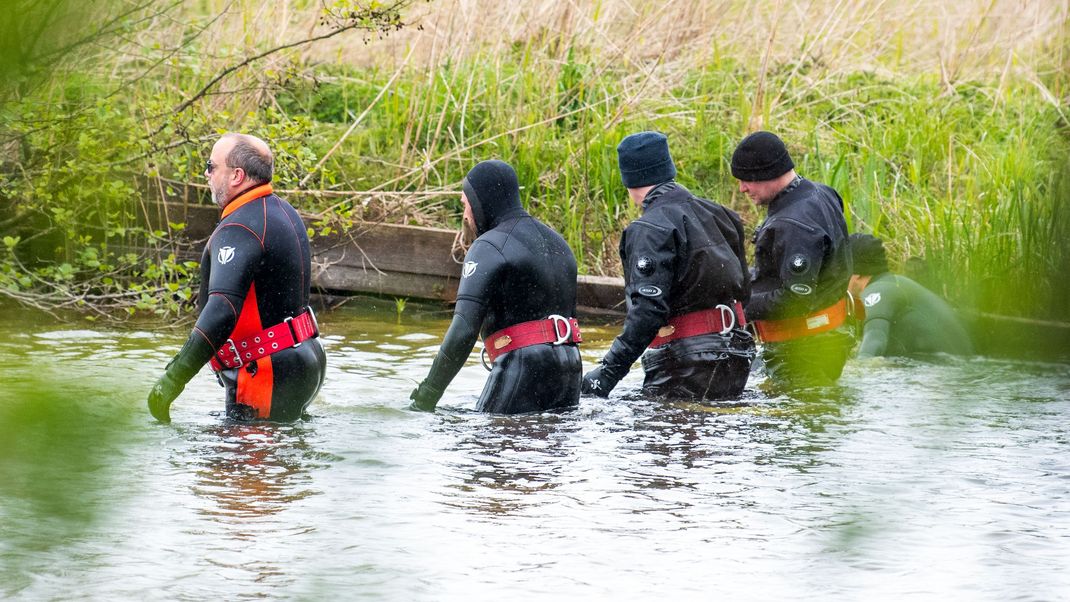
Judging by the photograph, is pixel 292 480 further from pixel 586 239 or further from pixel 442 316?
pixel 586 239

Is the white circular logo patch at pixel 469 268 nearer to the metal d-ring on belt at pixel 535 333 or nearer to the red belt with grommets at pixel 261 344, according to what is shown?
the metal d-ring on belt at pixel 535 333

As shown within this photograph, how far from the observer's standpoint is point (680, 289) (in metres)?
7.23

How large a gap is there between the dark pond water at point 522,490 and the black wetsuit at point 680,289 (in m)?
0.20

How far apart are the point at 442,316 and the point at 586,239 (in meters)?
1.61

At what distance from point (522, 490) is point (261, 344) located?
4.76 feet

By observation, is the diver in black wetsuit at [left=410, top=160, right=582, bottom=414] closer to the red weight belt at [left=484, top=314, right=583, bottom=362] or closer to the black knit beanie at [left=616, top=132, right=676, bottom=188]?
the red weight belt at [left=484, top=314, right=583, bottom=362]

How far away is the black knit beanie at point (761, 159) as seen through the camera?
7.48 m

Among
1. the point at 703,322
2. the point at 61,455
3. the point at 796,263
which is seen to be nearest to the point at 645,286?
the point at 703,322

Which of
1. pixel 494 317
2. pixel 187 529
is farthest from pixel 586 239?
pixel 187 529

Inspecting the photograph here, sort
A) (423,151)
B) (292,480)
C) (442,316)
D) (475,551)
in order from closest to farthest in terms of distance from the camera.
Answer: (475,551)
(292,480)
(442,316)
(423,151)

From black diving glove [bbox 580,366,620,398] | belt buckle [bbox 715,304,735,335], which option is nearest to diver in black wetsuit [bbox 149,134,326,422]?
black diving glove [bbox 580,366,620,398]

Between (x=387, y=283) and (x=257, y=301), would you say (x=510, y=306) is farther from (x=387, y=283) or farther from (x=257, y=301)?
(x=387, y=283)

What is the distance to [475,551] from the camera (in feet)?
15.1

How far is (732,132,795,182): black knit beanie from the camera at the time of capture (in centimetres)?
748
